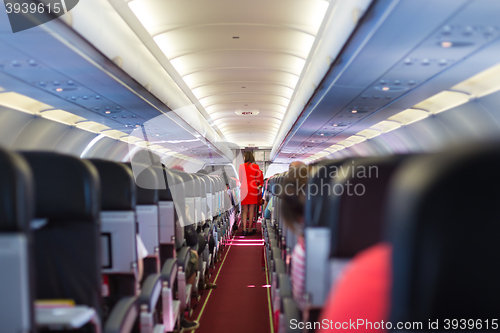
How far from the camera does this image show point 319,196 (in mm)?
2141

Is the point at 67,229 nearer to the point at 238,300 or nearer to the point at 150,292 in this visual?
the point at 150,292

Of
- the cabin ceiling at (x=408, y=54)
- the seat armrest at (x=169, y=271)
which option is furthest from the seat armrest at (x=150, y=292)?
the cabin ceiling at (x=408, y=54)

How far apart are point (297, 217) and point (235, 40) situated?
5535 mm

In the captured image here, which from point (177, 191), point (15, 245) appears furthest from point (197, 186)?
point (15, 245)

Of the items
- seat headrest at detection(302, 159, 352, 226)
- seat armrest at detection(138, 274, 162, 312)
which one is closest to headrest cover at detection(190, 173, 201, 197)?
seat armrest at detection(138, 274, 162, 312)

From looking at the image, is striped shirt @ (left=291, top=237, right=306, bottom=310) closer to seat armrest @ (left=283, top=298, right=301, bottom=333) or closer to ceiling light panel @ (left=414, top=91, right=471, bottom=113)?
seat armrest @ (left=283, top=298, right=301, bottom=333)

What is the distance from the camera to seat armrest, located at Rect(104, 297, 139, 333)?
6.70ft

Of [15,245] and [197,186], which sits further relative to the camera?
[197,186]

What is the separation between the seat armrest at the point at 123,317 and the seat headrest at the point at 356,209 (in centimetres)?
126

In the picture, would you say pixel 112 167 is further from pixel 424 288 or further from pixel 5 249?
pixel 424 288

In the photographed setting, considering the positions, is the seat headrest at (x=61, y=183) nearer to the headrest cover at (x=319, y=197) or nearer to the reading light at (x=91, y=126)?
the headrest cover at (x=319, y=197)

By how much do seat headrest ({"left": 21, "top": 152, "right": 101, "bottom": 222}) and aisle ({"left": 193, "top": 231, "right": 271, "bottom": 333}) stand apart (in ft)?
9.37

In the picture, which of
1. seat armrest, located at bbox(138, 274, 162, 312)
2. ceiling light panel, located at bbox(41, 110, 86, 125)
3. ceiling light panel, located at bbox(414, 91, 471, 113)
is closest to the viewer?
seat armrest, located at bbox(138, 274, 162, 312)

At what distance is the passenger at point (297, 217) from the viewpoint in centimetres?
231
